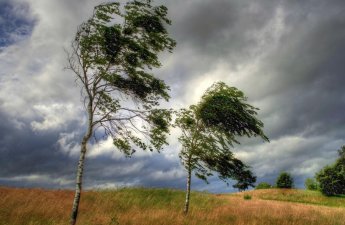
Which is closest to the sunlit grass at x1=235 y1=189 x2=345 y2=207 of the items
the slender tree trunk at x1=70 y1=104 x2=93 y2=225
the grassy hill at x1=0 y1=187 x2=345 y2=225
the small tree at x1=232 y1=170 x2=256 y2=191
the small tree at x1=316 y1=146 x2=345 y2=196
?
the small tree at x1=316 y1=146 x2=345 y2=196

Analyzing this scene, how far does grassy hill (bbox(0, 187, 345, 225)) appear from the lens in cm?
1429

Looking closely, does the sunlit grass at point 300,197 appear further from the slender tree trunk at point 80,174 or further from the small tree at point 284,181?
the slender tree trunk at point 80,174

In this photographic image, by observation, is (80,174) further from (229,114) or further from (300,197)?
(300,197)

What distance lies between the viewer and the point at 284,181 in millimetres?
46656

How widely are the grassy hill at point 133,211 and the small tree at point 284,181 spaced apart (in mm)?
22737

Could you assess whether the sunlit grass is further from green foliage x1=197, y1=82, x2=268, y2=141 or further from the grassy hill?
green foliage x1=197, y1=82, x2=268, y2=141

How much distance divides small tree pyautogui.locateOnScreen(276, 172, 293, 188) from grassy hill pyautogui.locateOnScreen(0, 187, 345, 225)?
895 inches

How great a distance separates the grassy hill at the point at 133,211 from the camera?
14289 millimetres

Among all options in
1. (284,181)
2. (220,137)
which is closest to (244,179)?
(220,137)

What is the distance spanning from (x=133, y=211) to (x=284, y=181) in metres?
34.4

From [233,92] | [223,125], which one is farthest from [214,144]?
[233,92]

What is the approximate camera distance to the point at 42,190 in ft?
66.9

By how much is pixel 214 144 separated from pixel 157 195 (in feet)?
29.9

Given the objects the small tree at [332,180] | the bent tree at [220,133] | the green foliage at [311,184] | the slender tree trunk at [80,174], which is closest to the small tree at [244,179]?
the bent tree at [220,133]
